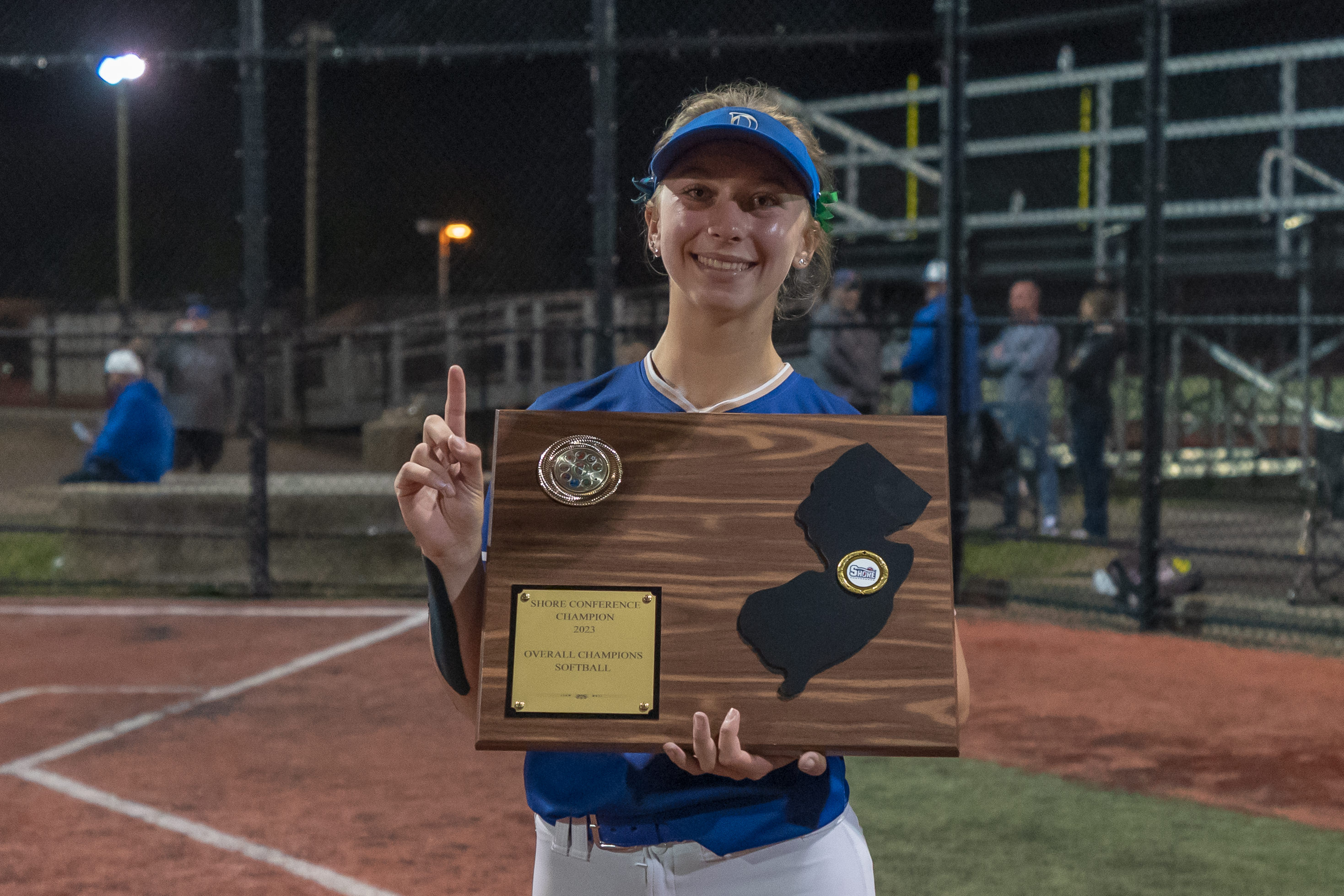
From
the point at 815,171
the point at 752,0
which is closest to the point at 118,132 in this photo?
the point at 752,0

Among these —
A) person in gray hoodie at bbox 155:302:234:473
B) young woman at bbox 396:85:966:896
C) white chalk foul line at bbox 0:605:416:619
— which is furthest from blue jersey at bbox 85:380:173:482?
young woman at bbox 396:85:966:896

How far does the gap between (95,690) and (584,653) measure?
549cm

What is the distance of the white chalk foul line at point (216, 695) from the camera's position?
17.2 feet

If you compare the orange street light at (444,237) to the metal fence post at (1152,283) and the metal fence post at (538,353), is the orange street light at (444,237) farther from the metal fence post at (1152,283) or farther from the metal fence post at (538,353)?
the metal fence post at (1152,283)

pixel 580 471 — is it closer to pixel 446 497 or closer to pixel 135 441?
pixel 446 497

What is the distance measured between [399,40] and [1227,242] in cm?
834

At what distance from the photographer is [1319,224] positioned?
11773 mm

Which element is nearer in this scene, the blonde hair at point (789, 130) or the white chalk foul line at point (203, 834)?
the blonde hair at point (789, 130)

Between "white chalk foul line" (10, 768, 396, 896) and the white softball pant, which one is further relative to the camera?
"white chalk foul line" (10, 768, 396, 896)

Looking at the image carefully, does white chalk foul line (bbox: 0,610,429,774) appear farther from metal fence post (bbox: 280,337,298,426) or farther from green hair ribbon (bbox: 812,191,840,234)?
metal fence post (bbox: 280,337,298,426)

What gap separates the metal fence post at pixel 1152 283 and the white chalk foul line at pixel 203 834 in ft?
16.6

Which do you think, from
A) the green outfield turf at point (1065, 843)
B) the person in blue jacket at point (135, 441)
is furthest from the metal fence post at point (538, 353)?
the green outfield turf at point (1065, 843)

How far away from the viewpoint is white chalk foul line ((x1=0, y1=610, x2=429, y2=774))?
523 cm

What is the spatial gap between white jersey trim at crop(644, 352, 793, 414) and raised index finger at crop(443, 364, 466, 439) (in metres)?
0.27
